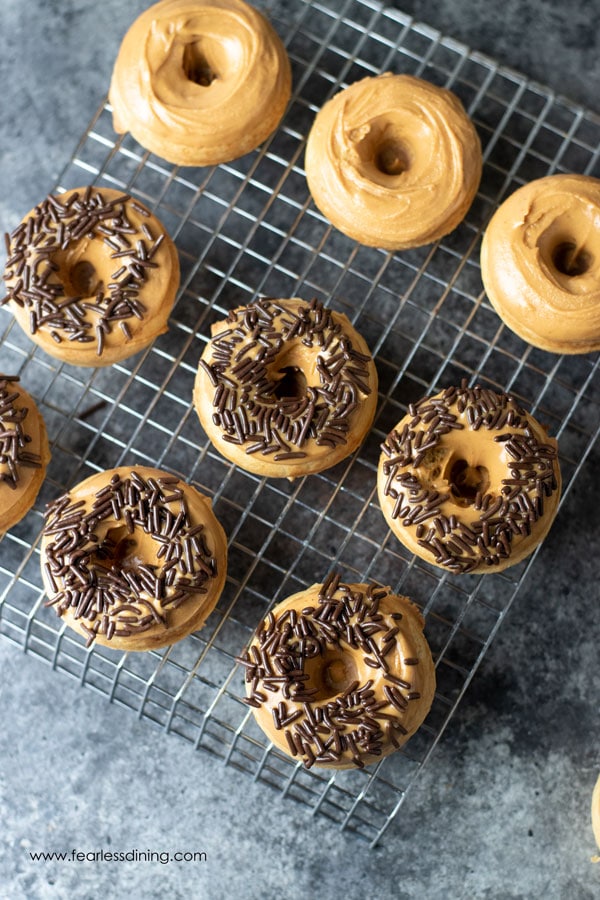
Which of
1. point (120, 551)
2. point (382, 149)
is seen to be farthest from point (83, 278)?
point (382, 149)

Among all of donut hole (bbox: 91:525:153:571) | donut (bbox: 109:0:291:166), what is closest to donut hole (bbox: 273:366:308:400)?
donut hole (bbox: 91:525:153:571)

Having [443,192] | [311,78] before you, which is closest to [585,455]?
[443,192]

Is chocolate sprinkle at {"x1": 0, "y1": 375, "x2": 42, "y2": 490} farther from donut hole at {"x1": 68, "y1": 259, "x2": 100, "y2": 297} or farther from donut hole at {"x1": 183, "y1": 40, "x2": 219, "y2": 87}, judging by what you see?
donut hole at {"x1": 183, "y1": 40, "x2": 219, "y2": 87}

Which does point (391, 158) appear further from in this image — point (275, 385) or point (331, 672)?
point (331, 672)

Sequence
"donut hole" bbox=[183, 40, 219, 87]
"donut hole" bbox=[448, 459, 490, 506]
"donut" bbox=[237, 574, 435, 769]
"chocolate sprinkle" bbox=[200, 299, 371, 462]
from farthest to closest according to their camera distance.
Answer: "donut hole" bbox=[183, 40, 219, 87] → "donut hole" bbox=[448, 459, 490, 506] → "chocolate sprinkle" bbox=[200, 299, 371, 462] → "donut" bbox=[237, 574, 435, 769]

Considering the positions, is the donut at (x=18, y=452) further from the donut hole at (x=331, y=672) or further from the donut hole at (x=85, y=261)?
the donut hole at (x=331, y=672)
